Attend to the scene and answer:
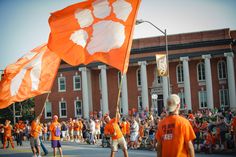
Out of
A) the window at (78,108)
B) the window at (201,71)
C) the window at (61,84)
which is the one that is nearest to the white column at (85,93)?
the window at (78,108)

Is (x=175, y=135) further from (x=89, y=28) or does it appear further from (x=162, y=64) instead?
(x=162, y=64)

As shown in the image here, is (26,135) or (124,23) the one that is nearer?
(124,23)

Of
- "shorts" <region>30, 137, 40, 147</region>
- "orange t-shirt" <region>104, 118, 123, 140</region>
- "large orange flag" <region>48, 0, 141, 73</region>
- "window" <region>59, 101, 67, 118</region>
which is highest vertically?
"large orange flag" <region>48, 0, 141, 73</region>

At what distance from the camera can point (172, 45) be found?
1646 inches

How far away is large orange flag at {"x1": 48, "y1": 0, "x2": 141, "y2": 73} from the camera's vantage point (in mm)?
10328

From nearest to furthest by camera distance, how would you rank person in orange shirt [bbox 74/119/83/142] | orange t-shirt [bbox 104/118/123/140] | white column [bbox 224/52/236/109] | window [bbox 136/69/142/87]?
1. orange t-shirt [bbox 104/118/123/140]
2. person in orange shirt [bbox 74/119/83/142]
3. white column [bbox 224/52/236/109]
4. window [bbox 136/69/142/87]

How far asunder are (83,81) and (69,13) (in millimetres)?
34770

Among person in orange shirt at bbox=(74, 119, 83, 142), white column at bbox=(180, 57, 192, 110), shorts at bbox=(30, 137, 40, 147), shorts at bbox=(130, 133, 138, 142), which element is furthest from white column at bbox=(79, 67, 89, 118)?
shorts at bbox=(30, 137, 40, 147)

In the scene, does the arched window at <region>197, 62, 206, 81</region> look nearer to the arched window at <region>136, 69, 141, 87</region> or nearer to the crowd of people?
the arched window at <region>136, 69, 141, 87</region>

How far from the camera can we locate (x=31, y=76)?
1282cm

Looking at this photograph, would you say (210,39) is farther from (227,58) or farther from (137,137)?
(137,137)

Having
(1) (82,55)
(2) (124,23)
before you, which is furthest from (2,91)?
(2) (124,23)

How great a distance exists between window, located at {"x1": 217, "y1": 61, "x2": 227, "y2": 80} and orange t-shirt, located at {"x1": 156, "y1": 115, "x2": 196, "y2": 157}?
128ft

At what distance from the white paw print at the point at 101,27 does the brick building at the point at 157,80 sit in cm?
2870
